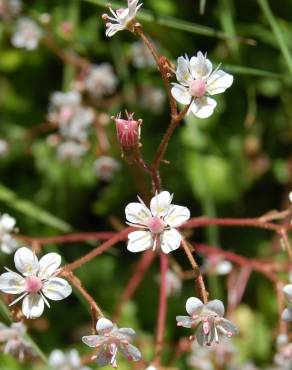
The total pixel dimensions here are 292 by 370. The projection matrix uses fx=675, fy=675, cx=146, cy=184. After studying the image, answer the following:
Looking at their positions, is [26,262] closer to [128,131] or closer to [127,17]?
[128,131]

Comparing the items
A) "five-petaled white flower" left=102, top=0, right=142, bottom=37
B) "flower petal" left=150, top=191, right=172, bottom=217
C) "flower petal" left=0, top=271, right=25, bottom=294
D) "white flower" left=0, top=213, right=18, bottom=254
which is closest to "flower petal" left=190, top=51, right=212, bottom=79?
"five-petaled white flower" left=102, top=0, right=142, bottom=37

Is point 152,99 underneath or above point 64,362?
above

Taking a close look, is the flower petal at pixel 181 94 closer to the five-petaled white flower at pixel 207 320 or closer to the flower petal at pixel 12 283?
the five-petaled white flower at pixel 207 320

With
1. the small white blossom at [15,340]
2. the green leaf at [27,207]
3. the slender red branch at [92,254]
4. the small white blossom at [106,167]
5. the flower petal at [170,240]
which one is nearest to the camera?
the flower petal at [170,240]

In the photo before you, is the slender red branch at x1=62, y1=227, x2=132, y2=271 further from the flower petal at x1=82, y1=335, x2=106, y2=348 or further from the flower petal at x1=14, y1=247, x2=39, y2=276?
the flower petal at x1=82, y1=335, x2=106, y2=348

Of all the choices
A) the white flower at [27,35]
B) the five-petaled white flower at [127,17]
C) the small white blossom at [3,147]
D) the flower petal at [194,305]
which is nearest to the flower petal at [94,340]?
the flower petal at [194,305]

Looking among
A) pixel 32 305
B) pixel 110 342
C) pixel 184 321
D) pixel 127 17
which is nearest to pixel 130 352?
pixel 110 342
